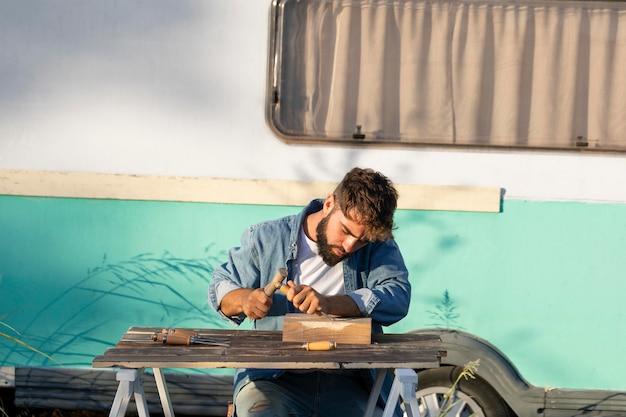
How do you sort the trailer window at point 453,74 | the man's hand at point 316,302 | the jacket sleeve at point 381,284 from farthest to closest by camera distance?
the trailer window at point 453,74 → the jacket sleeve at point 381,284 → the man's hand at point 316,302

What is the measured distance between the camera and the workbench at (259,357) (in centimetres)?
316

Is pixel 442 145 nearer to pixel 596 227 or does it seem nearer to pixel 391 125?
pixel 391 125

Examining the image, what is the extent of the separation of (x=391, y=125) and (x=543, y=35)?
0.90m

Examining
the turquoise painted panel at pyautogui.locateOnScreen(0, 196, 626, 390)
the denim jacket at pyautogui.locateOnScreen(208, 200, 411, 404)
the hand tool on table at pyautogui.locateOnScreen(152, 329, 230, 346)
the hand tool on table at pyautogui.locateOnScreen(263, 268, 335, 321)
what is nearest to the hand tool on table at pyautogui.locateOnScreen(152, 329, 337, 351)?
the hand tool on table at pyautogui.locateOnScreen(152, 329, 230, 346)

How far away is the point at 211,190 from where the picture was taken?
15.6 ft

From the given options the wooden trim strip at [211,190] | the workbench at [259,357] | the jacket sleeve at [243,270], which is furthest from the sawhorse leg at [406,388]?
the wooden trim strip at [211,190]

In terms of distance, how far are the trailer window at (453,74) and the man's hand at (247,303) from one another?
135 centimetres

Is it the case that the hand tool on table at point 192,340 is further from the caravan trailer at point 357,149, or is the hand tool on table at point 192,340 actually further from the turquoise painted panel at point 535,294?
the turquoise painted panel at point 535,294

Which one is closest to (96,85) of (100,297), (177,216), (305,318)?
(177,216)

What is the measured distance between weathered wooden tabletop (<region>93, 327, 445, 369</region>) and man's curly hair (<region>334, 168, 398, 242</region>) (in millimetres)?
438

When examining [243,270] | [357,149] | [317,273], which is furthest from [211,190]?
[317,273]

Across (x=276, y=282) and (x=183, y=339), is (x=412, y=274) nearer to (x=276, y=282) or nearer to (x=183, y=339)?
(x=276, y=282)

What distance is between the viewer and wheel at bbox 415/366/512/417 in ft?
15.6

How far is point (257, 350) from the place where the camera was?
10.9 feet
